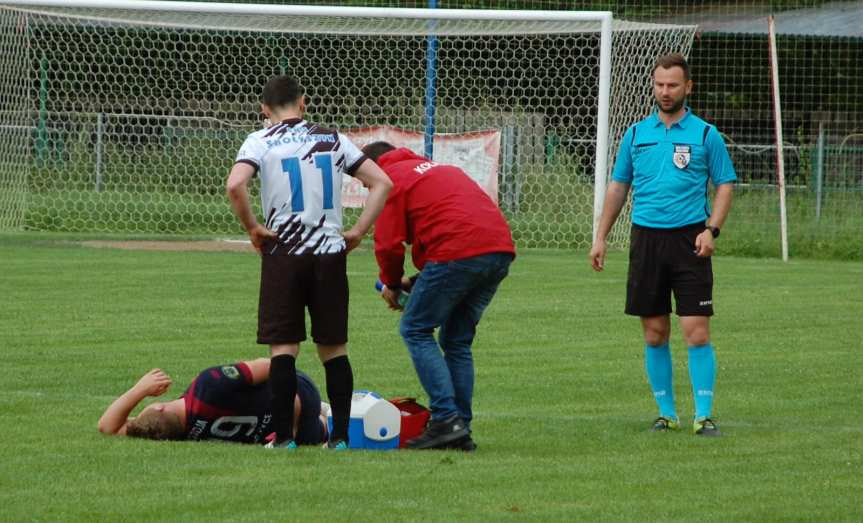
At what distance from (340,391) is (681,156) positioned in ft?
7.44

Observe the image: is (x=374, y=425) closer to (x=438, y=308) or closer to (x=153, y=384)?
(x=438, y=308)

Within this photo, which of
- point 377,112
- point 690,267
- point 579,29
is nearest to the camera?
point 690,267

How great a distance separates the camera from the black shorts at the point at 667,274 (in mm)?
8336

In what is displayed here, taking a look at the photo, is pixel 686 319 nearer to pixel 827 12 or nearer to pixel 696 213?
pixel 696 213

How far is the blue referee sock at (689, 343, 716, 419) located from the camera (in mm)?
8281

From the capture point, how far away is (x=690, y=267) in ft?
27.3

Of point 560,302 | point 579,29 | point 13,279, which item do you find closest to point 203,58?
point 579,29

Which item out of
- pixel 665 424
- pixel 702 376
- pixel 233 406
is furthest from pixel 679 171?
pixel 233 406

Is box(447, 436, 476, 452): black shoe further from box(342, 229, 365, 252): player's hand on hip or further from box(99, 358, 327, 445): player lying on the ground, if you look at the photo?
box(342, 229, 365, 252): player's hand on hip

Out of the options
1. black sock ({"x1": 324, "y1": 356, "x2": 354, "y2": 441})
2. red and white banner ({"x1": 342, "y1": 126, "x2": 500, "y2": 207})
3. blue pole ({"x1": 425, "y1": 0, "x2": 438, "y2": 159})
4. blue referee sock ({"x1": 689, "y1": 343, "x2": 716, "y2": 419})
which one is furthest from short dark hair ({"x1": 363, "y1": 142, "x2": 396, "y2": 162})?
red and white banner ({"x1": 342, "y1": 126, "x2": 500, "y2": 207})

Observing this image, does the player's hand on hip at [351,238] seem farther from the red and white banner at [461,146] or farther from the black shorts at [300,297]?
the red and white banner at [461,146]

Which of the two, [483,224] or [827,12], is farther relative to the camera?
[827,12]

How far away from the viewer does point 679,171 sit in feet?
27.5

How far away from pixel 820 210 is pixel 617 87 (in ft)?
16.2
